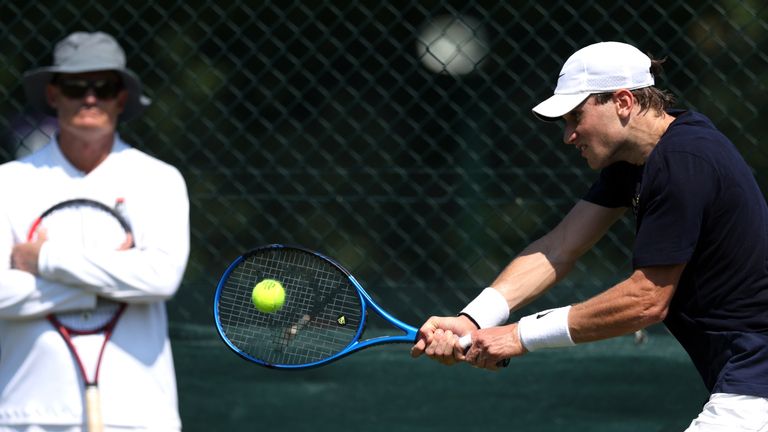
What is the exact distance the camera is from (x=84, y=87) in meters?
3.98

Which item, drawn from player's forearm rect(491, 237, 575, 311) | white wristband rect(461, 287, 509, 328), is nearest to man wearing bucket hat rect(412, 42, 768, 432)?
white wristband rect(461, 287, 509, 328)

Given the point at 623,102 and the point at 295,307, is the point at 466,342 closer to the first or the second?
the point at 295,307

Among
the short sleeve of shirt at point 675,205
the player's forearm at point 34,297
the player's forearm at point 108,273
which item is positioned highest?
the short sleeve of shirt at point 675,205

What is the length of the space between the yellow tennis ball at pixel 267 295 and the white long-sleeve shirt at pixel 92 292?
14.4 inches

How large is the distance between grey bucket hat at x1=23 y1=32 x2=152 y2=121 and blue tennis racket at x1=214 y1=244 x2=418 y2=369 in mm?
579

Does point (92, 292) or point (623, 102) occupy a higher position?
point (623, 102)

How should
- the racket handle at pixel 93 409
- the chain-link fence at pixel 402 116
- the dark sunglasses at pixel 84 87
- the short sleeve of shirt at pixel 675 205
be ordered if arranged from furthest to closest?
the chain-link fence at pixel 402 116 < the dark sunglasses at pixel 84 87 < the racket handle at pixel 93 409 < the short sleeve of shirt at pixel 675 205

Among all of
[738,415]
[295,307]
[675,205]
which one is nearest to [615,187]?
[675,205]

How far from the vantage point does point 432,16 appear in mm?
5434

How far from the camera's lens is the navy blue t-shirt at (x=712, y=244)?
3590 millimetres

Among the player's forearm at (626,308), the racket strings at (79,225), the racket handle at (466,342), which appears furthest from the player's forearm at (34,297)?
the player's forearm at (626,308)

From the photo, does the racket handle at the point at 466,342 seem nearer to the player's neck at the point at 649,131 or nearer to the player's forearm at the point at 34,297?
the player's neck at the point at 649,131

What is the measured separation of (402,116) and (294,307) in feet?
4.19

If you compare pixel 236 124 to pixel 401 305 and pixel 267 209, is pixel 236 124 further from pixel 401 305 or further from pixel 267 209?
pixel 401 305
